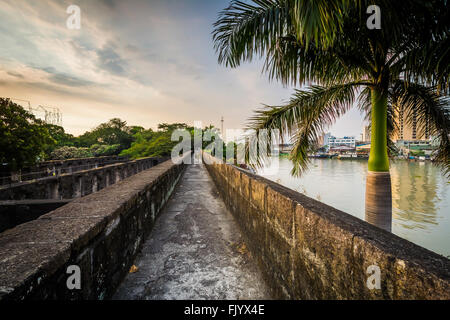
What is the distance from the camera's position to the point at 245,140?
16.0 feet

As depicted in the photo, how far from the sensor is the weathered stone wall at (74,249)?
907mm

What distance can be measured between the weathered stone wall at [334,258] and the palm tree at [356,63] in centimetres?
211

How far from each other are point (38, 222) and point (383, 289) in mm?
2251

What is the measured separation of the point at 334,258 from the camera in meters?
1.07

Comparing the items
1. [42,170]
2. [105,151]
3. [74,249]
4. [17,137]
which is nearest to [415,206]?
[74,249]

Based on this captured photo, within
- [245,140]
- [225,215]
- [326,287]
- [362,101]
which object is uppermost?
[362,101]

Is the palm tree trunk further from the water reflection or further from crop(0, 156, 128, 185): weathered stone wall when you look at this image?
the water reflection

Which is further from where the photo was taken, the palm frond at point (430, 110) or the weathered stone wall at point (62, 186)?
the palm frond at point (430, 110)

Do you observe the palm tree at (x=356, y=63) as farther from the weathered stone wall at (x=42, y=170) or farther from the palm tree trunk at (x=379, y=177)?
the weathered stone wall at (x=42, y=170)

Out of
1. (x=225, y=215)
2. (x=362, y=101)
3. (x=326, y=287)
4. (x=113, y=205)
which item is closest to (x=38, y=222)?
(x=113, y=205)

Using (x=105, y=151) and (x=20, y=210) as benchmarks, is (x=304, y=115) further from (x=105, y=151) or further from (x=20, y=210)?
(x=105, y=151)

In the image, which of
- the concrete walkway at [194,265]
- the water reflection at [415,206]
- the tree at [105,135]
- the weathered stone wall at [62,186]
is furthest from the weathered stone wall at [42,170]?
the tree at [105,135]

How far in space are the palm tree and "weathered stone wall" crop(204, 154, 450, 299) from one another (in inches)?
83.0
